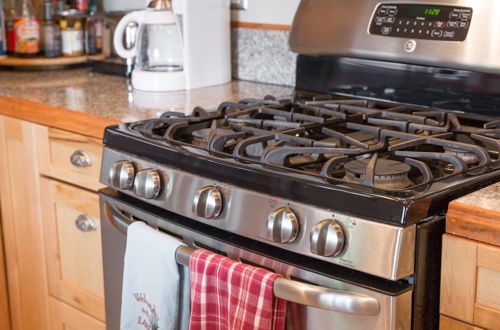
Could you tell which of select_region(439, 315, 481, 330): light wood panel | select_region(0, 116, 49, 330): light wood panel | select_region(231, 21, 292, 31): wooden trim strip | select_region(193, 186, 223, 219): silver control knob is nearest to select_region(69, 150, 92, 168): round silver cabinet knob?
select_region(0, 116, 49, 330): light wood panel

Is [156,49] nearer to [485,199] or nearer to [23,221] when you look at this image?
[23,221]

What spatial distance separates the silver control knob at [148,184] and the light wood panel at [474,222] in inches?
20.6

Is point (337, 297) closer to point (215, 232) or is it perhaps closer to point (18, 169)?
point (215, 232)

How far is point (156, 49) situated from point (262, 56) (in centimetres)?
30

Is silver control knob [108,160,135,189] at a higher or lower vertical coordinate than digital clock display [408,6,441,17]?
lower

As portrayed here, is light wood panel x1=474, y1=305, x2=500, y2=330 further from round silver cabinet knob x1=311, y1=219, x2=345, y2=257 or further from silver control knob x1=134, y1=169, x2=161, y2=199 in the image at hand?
silver control knob x1=134, y1=169, x2=161, y2=199

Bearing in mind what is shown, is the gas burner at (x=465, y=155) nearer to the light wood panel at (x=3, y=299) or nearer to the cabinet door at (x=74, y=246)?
the cabinet door at (x=74, y=246)

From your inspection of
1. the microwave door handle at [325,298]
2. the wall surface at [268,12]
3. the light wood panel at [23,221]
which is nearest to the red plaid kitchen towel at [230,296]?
the microwave door handle at [325,298]

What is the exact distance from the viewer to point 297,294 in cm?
104

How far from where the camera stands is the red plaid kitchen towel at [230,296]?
1.08 meters

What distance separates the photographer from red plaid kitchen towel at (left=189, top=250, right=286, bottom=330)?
108cm

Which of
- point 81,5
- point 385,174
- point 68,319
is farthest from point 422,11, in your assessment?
point 81,5

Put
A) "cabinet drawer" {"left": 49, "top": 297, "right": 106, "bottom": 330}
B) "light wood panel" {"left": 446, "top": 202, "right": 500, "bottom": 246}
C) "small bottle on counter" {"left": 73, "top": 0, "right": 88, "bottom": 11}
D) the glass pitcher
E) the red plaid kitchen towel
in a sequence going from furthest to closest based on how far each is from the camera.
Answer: "small bottle on counter" {"left": 73, "top": 0, "right": 88, "bottom": 11}
the glass pitcher
"cabinet drawer" {"left": 49, "top": 297, "right": 106, "bottom": 330}
the red plaid kitchen towel
"light wood panel" {"left": 446, "top": 202, "right": 500, "bottom": 246}

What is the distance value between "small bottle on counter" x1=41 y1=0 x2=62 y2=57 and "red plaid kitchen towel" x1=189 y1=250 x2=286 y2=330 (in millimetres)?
1470
